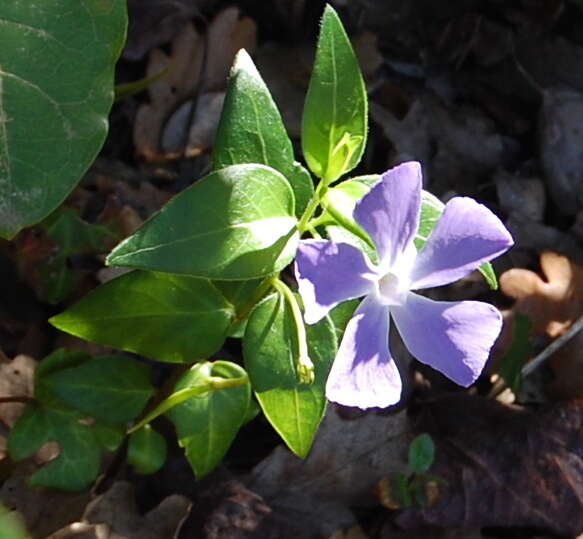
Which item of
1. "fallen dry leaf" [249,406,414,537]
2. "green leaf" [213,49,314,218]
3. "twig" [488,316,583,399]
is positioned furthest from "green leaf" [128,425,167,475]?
"twig" [488,316,583,399]

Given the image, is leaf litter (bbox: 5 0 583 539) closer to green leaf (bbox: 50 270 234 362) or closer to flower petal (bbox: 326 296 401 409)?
green leaf (bbox: 50 270 234 362)

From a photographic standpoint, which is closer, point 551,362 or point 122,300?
point 122,300

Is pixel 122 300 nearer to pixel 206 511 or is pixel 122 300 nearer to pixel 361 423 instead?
pixel 206 511

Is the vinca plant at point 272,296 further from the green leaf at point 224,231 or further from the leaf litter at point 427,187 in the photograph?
the leaf litter at point 427,187

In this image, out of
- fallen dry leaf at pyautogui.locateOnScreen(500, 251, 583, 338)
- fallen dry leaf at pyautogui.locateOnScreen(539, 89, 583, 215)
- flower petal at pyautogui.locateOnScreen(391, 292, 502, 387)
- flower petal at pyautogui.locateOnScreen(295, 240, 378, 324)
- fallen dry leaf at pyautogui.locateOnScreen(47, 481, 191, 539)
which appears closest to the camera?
flower petal at pyautogui.locateOnScreen(295, 240, 378, 324)

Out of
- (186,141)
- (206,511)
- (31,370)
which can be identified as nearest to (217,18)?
(186,141)

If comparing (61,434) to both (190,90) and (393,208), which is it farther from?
(190,90)
